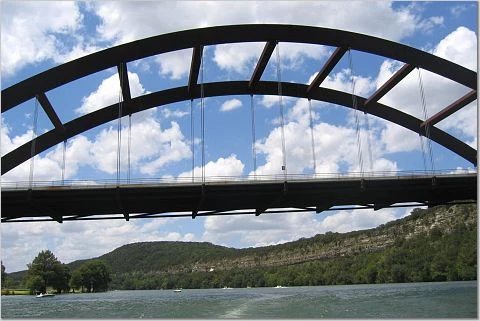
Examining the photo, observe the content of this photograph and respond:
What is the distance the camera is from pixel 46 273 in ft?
329

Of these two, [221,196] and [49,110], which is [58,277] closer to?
[49,110]

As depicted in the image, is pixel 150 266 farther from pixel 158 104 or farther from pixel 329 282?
pixel 158 104

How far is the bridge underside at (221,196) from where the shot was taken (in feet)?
82.4

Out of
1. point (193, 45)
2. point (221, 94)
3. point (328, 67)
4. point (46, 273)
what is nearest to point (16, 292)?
point (46, 273)

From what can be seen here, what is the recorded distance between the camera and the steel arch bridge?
28188mm

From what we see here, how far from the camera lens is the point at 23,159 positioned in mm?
32031

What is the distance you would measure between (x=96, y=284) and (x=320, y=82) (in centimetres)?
8656

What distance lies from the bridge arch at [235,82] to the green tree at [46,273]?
2868 inches

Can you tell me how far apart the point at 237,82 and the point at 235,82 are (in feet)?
0.44

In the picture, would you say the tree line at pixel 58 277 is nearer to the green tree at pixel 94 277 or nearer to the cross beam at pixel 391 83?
the green tree at pixel 94 277

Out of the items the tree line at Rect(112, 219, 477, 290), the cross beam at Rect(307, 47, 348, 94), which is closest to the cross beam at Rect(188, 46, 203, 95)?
the cross beam at Rect(307, 47, 348, 94)

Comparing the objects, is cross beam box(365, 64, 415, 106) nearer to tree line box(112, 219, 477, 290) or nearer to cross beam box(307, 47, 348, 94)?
cross beam box(307, 47, 348, 94)

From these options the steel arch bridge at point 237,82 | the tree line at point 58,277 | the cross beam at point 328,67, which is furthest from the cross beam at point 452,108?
the tree line at point 58,277

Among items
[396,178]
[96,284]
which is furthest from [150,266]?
[396,178]
